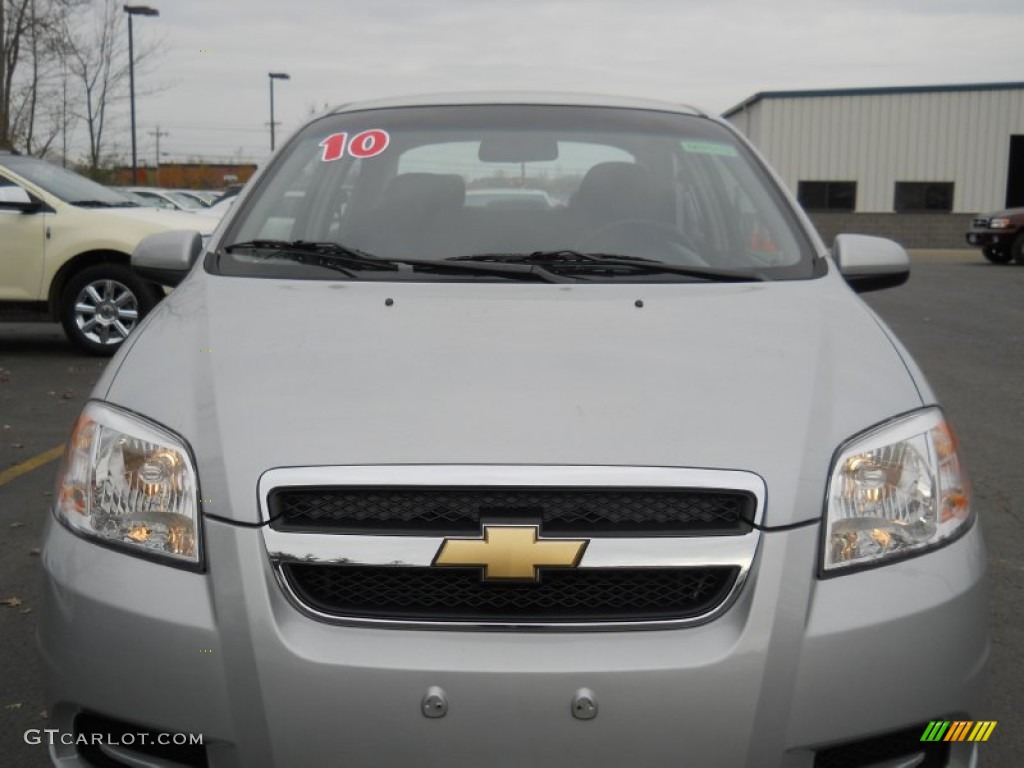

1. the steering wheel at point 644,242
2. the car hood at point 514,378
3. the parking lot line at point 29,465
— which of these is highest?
the steering wheel at point 644,242

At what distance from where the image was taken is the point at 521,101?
3906mm

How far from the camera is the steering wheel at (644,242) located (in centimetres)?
327

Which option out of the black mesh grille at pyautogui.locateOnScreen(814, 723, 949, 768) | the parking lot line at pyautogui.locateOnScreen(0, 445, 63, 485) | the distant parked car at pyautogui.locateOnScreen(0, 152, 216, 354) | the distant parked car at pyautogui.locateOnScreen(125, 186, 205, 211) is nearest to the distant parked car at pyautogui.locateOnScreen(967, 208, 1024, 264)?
the distant parked car at pyautogui.locateOnScreen(125, 186, 205, 211)

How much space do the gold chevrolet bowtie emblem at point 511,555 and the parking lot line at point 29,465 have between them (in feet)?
14.4

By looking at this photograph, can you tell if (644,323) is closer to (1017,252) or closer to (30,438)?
(30,438)

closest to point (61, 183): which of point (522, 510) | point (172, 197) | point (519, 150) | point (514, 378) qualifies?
point (519, 150)

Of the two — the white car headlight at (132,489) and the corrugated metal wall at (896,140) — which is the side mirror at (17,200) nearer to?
the white car headlight at (132,489)

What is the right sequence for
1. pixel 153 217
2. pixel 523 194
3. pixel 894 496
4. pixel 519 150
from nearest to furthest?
pixel 894 496
pixel 523 194
pixel 519 150
pixel 153 217

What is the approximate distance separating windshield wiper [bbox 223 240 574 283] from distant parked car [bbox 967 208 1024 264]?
2560 cm

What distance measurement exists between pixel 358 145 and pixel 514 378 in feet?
5.46

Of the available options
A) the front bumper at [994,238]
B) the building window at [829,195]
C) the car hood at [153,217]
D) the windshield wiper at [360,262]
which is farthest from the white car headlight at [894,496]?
the building window at [829,195]

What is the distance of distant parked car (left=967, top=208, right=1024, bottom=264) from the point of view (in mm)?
26156

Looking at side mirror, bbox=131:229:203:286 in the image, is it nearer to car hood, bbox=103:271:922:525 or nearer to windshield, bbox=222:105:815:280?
windshield, bbox=222:105:815:280

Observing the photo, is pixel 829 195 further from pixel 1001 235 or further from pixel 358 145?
pixel 358 145
